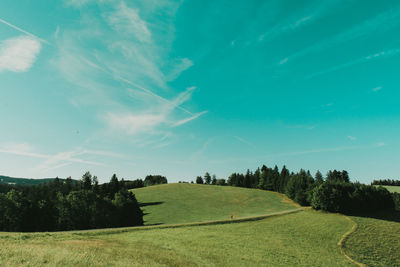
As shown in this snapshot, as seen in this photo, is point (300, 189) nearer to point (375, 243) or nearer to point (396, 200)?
point (396, 200)

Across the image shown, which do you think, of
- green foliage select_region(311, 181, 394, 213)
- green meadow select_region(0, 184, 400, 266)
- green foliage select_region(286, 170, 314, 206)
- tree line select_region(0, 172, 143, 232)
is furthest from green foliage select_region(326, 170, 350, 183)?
tree line select_region(0, 172, 143, 232)

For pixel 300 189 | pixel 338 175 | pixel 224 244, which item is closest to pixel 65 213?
pixel 224 244

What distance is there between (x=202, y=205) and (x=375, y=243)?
6016 centimetres

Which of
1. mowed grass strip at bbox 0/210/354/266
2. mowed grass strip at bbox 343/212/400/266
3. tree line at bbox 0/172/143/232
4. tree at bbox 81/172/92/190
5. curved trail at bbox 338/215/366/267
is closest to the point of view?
mowed grass strip at bbox 0/210/354/266

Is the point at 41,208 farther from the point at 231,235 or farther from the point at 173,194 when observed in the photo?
the point at 173,194

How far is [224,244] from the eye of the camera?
3145 centimetres

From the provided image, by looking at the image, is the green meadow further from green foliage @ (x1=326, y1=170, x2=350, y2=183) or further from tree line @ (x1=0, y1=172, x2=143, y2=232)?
green foliage @ (x1=326, y1=170, x2=350, y2=183)

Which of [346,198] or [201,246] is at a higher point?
[346,198]

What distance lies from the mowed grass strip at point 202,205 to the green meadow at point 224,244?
711cm

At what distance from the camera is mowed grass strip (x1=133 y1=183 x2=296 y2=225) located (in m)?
70.6

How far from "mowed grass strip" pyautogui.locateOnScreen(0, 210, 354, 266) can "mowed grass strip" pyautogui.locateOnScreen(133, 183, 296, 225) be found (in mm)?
23549

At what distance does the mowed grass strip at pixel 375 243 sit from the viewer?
107 ft

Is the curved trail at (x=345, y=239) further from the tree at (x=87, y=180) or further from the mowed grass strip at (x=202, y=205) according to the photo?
the tree at (x=87, y=180)

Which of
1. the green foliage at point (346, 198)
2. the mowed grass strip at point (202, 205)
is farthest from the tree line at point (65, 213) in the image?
the green foliage at point (346, 198)
